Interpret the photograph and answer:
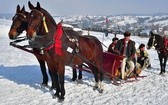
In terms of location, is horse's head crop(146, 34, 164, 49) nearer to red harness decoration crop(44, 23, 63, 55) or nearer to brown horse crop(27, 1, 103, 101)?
brown horse crop(27, 1, 103, 101)

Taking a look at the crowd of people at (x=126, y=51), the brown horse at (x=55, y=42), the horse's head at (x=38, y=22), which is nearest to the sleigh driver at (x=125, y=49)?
the crowd of people at (x=126, y=51)

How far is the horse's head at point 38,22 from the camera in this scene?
8.85 m

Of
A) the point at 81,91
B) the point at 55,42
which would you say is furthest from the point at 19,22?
the point at 81,91

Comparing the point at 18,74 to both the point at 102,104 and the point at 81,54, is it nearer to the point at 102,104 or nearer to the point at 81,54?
the point at 81,54

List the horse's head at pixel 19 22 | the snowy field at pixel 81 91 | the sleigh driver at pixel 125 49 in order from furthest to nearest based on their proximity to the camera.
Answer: the sleigh driver at pixel 125 49 < the horse's head at pixel 19 22 < the snowy field at pixel 81 91

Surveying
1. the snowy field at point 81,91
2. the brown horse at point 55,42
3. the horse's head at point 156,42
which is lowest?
the snowy field at point 81,91

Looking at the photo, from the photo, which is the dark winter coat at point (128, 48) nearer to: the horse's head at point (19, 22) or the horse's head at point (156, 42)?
the horse's head at point (156, 42)

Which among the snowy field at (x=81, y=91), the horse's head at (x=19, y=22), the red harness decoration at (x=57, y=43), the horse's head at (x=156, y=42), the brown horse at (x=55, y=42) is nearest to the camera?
the brown horse at (x=55, y=42)

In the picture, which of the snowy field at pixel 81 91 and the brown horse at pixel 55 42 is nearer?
the brown horse at pixel 55 42

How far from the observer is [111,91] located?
11133mm

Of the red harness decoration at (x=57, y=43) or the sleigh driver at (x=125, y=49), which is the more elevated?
the red harness decoration at (x=57, y=43)

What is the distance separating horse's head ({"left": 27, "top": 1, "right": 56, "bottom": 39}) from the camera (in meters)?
8.85

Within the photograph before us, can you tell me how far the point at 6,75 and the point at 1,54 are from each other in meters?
7.11

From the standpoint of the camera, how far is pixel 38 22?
8977mm
